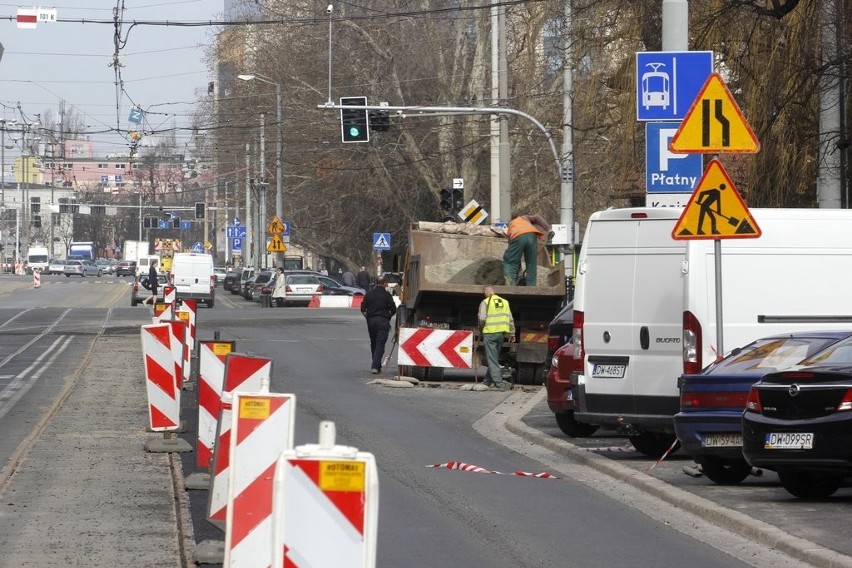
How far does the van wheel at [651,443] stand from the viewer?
1548 centimetres

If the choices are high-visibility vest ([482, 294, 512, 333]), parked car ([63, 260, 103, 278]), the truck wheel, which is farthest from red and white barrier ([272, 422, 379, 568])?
parked car ([63, 260, 103, 278])

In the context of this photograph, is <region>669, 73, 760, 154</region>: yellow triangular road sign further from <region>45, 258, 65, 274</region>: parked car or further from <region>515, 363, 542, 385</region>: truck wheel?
<region>45, 258, 65, 274</region>: parked car

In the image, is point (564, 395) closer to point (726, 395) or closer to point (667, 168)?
point (667, 168)

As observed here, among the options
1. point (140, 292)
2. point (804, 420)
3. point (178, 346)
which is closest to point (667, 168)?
point (804, 420)

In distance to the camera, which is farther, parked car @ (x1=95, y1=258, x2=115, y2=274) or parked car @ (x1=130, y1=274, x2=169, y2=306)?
parked car @ (x1=95, y1=258, x2=115, y2=274)

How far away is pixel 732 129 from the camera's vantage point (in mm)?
13055

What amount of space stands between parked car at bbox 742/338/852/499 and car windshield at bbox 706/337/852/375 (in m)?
0.68

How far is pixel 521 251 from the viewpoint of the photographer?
25734 mm

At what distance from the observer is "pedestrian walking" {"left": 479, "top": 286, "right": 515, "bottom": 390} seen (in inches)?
944

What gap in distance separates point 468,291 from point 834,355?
44.9ft

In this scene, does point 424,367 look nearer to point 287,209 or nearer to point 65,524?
point 65,524

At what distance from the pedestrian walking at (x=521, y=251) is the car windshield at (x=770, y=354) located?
12.4 meters

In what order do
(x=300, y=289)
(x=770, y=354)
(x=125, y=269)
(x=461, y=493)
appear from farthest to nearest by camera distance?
(x=125, y=269)
(x=300, y=289)
(x=770, y=354)
(x=461, y=493)

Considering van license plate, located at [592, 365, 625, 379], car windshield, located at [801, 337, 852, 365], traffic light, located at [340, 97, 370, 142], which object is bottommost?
van license plate, located at [592, 365, 625, 379]
